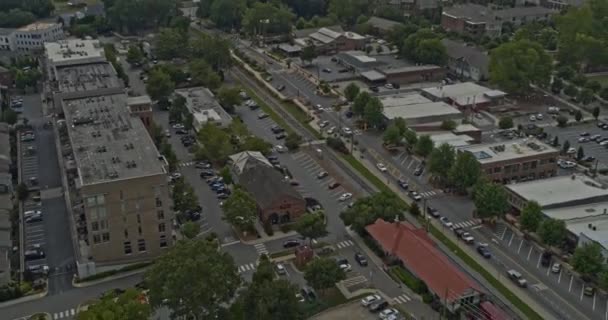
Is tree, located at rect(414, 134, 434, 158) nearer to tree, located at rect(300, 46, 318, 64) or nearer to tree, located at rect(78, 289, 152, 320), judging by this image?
tree, located at rect(78, 289, 152, 320)

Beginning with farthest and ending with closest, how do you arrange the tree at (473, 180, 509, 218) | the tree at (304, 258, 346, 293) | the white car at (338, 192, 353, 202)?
1. the white car at (338, 192, 353, 202)
2. the tree at (473, 180, 509, 218)
3. the tree at (304, 258, 346, 293)

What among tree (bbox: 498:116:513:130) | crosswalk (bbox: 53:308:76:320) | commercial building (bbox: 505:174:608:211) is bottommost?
crosswalk (bbox: 53:308:76:320)

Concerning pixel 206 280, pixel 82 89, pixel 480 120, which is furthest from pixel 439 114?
pixel 206 280

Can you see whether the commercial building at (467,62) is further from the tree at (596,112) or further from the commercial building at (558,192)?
the commercial building at (558,192)

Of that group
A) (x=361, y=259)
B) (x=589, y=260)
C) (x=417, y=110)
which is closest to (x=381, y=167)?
(x=417, y=110)

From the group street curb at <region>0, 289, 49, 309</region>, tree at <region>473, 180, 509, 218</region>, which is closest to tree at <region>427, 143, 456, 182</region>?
tree at <region>473, 180, 509, 218</region>

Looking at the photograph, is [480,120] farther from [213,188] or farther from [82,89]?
[82,89]
